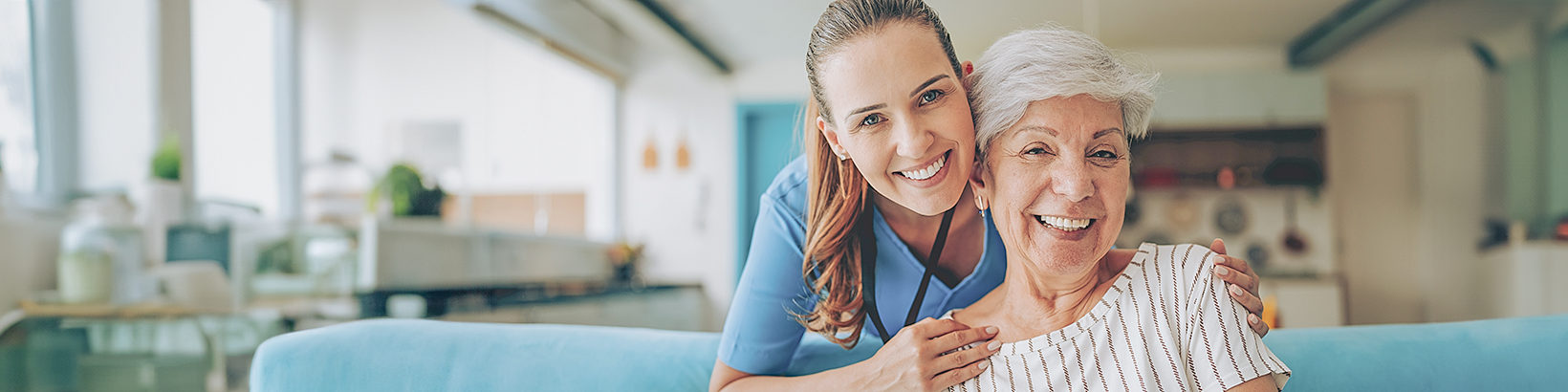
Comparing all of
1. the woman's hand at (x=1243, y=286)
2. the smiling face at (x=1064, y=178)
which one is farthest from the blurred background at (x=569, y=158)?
the woman's hand at (x=1243, y=286)

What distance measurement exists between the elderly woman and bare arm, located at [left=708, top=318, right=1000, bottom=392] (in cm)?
2

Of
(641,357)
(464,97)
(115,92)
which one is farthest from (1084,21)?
(464,97)

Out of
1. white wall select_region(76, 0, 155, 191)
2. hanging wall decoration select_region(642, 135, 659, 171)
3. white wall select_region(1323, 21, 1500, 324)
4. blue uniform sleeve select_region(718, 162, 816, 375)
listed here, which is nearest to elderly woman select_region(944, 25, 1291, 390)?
blue uniform sleeve select_region(718, 162, 816, 375)

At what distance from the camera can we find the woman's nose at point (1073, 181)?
2.75 feet

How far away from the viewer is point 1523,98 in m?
3.45

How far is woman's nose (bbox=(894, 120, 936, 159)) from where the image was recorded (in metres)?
0.85

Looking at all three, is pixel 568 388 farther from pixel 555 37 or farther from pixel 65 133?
pixel 555 37

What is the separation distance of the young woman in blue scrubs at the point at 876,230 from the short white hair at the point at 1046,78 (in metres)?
0.02

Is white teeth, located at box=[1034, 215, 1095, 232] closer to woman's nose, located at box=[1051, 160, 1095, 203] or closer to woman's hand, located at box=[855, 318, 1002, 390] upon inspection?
woman's nose, located at box=[1051, 160, 1095, 203]

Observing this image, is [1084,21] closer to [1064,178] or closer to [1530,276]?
[1064,178]

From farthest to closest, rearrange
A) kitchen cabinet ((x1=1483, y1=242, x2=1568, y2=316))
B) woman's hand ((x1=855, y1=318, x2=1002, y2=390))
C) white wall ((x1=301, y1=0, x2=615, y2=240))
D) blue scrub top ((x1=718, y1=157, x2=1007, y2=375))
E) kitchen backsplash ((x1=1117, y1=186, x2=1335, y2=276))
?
kitchen backsplash ((x1=1117, y1=186, x2=1335, y2=276)) → white wall ((x1=301, y1=0, x2=615, y2=240)) → kitchen cabinet ((x1=1483, y1=242, x2=1568, y2=316)) → blue scrub top ((x1=718, y1=157, x2=1007, y2=375)) → woman's hand ((x1=855, y1=318, x2=1002, y2=390))

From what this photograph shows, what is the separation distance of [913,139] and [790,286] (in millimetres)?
315

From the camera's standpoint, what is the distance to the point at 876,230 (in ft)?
3.45

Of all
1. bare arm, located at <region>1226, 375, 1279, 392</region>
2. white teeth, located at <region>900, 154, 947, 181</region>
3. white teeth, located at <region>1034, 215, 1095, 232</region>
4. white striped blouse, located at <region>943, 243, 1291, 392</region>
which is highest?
white teeth, located at <region>900, 154, 947, 181</region>
